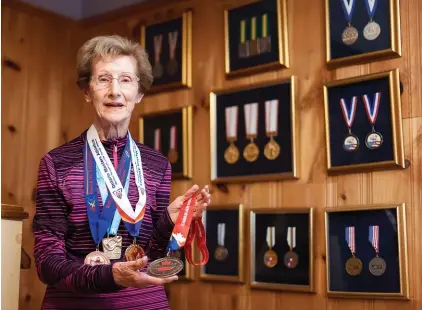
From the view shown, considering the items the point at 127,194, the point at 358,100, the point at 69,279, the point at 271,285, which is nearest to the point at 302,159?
the point at 358,100

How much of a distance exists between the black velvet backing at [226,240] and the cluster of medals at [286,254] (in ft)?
0.51

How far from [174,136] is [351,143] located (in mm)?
935

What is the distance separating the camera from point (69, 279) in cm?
153

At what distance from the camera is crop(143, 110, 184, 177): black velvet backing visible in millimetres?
2967

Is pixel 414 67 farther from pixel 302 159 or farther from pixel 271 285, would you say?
pixel 271 285

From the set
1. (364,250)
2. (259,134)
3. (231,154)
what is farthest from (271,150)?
(364,250)

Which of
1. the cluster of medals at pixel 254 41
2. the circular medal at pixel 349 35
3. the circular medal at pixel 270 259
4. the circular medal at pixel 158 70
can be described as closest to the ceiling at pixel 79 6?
the circular medal at pixel 158 70

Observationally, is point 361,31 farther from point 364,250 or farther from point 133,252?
point 133,252

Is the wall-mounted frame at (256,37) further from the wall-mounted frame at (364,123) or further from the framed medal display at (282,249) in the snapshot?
the framed medal display at (282,249)

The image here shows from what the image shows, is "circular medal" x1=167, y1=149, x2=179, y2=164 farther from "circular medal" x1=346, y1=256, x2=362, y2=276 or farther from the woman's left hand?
the woman's left hand

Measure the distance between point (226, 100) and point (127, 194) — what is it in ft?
3.97

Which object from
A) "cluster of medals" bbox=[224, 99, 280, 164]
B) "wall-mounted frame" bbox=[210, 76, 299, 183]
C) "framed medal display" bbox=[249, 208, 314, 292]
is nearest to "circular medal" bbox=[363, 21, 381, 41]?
"wall-mounted frame" bbox=[210, 76, 299, 183]

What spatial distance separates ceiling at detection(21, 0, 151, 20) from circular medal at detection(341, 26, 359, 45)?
1.30 meters

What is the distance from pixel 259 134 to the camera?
2.70 m
